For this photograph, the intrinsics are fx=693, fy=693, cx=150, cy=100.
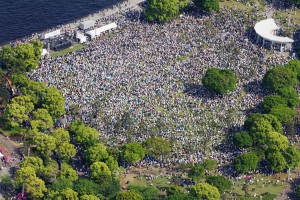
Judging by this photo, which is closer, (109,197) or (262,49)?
(109,197)

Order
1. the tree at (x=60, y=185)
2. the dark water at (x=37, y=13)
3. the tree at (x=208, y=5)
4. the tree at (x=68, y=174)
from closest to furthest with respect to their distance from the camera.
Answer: the tree at (x=60, y=185), the tree at (x=68, y=174), the dark water at (x=37, y=13), the tree at (x=208, y=5)

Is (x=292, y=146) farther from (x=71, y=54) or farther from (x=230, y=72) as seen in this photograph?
(x=71, y=54)

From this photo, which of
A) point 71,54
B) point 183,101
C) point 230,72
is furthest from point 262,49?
point 71,54

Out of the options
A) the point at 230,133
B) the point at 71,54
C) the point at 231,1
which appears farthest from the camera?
the point at 231,1

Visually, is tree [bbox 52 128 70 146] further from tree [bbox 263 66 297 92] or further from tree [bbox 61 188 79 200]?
tree [bbox 263 66 297 92]

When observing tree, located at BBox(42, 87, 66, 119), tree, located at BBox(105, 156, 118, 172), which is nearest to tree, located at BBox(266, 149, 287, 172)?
tree, located at BBox(105, 156, 118, 172)

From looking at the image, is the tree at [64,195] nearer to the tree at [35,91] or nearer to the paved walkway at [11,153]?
the paved walkway at [11,153]

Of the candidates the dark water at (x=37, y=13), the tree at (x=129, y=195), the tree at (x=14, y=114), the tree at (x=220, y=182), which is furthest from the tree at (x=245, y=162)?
the dark water at (x=37, y=13)
